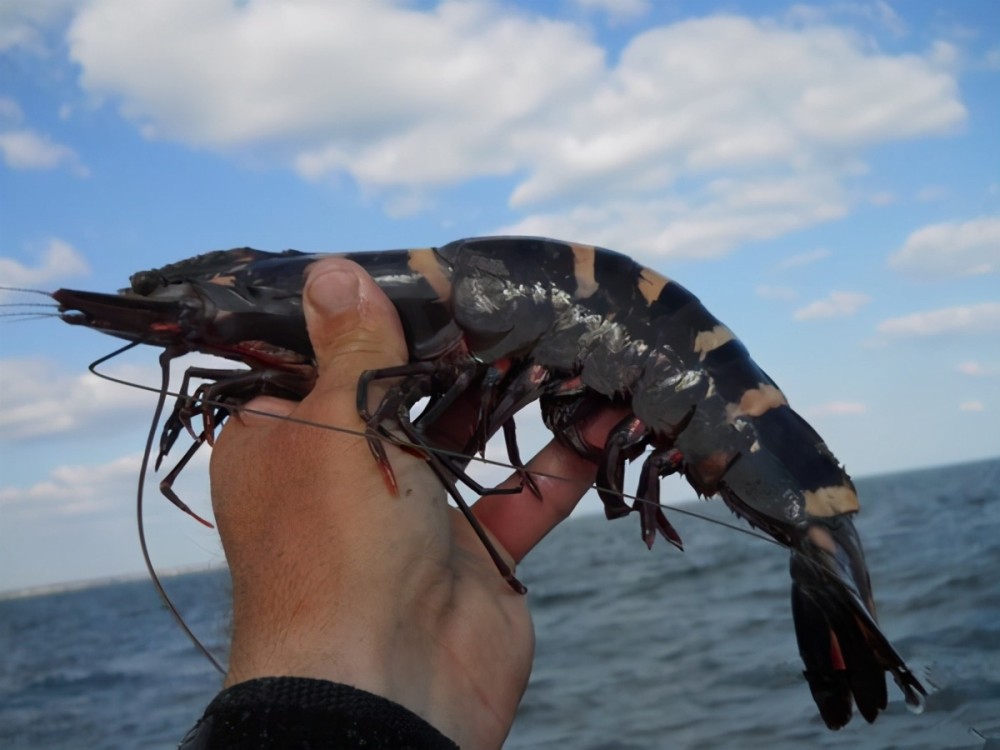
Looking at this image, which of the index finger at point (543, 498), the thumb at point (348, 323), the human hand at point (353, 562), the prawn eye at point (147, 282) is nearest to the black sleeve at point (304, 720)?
the human hand at point (353, 562)

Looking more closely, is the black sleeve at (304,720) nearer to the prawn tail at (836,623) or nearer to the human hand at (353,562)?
the human hand at (353,562)

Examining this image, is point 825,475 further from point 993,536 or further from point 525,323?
point 993,536

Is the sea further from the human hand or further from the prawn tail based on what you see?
the human hand

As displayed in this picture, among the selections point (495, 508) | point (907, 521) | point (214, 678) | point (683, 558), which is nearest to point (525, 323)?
point (495, 508)

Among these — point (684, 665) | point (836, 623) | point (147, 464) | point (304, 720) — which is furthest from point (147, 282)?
point (684, 665)

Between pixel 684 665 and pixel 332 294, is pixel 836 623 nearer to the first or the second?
pixel 332 294

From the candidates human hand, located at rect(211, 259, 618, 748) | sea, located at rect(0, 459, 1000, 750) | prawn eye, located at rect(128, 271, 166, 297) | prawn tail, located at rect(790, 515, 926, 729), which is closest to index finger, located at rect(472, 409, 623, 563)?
human hand, located at rect(211, 259, 618, 748)

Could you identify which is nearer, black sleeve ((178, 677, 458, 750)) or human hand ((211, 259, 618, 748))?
black sleeve ((178, 677, 458, 750))
